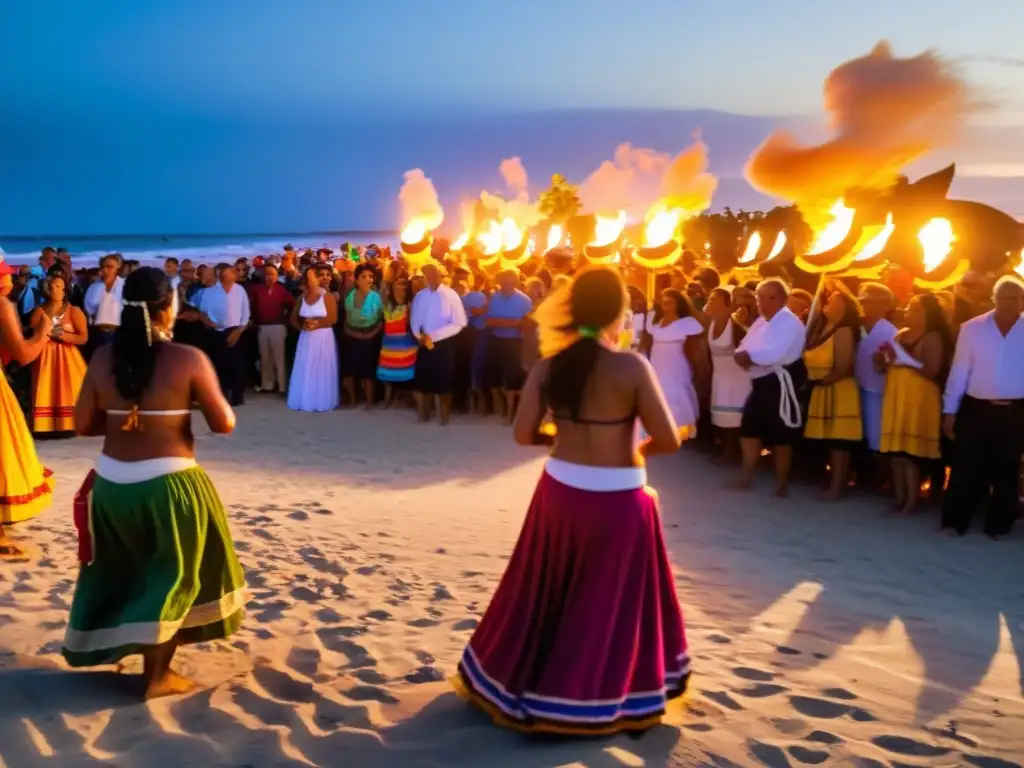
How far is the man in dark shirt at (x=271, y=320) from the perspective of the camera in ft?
41.5

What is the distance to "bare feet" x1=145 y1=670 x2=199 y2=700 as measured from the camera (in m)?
4.03

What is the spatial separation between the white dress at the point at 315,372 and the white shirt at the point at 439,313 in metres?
1.46

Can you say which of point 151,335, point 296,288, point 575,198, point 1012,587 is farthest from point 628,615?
point 575,198

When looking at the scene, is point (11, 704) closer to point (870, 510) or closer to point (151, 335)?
point (151, 335)

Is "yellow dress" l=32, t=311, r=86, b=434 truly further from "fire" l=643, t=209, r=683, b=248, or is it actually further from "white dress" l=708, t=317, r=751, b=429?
"white dress" l=708, t=317, r=751, b=429

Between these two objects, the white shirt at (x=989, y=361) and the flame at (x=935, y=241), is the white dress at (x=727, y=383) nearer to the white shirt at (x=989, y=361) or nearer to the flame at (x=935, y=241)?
the white shirt at (x=989, y=361)

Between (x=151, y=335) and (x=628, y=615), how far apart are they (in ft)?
7.29

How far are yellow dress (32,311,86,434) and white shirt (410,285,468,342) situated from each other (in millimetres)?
3717

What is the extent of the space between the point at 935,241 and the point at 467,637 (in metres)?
7.01

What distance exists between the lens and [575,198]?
185 ft

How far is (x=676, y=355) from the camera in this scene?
8.95m

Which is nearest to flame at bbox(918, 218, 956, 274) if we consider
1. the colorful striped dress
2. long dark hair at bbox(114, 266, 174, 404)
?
the colorful striped dress

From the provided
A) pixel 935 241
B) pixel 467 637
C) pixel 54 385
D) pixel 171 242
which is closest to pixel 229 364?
pixel 54 385

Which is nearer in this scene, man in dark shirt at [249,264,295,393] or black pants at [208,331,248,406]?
black pants at [208,331,248,406]
